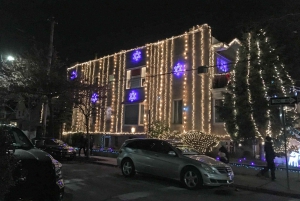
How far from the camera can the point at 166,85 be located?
2228cm

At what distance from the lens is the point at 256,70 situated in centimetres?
1551

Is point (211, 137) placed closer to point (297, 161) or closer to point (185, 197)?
point (297, 161)

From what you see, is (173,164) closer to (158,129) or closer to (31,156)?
(31,156)

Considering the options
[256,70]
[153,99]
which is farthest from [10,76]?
[256,70]

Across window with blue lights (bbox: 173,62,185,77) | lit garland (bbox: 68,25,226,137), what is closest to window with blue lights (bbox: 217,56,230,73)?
lit garland (bbox: 68,25,226,137)

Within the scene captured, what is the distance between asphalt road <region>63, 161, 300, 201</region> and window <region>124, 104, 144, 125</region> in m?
12.6

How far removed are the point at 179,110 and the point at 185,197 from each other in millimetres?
13283

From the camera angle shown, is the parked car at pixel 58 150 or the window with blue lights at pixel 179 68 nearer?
the parked car at pixel 58 150

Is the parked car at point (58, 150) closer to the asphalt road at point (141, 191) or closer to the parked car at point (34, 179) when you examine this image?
the asphalt road at point (141, 191)

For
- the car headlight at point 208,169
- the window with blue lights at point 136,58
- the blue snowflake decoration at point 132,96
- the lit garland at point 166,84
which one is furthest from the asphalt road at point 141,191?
the window with blue lights at point 136,58

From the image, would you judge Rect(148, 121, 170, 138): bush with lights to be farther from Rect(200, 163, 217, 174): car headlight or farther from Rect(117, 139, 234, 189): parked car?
Rect(200, 163, 217, 174): car headlight

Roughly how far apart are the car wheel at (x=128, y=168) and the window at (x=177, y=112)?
9860 millimetres

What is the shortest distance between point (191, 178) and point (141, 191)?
1.77 m

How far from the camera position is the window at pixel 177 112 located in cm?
2136
